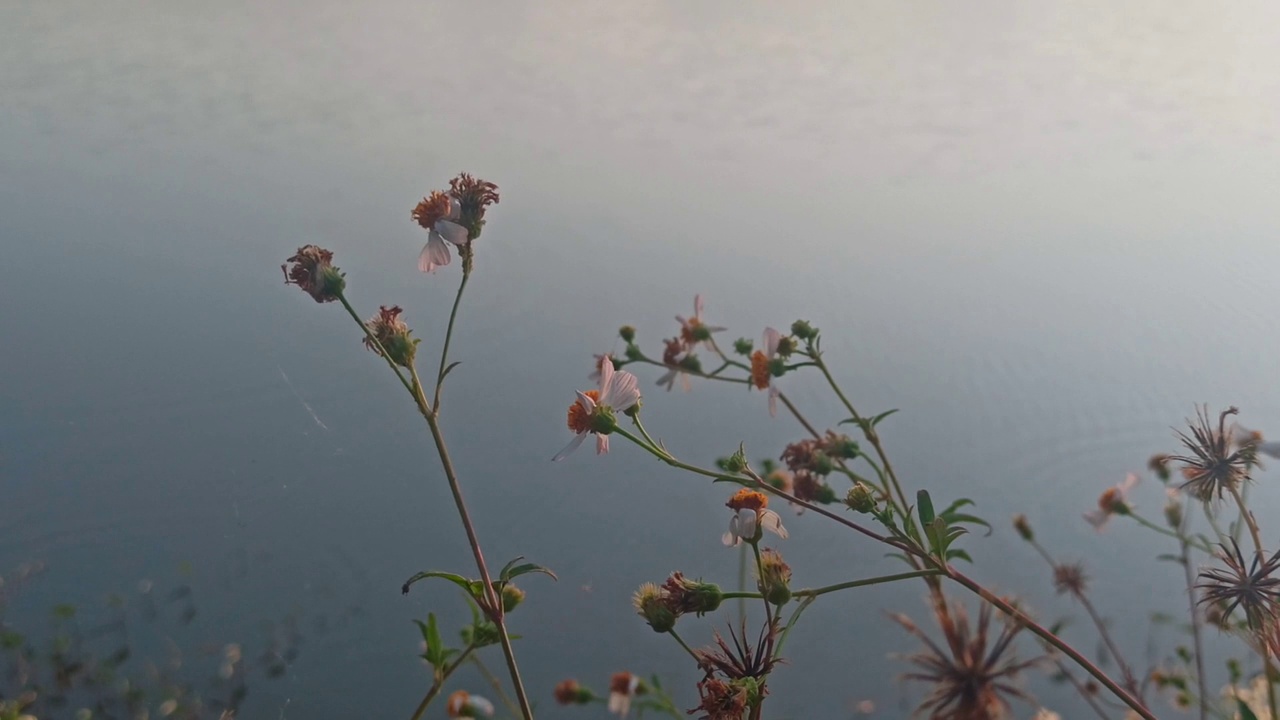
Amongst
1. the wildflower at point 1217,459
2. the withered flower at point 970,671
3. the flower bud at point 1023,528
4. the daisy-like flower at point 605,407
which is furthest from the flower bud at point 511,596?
the flower bud at point 1023,528

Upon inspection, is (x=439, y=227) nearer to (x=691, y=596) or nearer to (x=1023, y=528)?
(x=691, y=596)

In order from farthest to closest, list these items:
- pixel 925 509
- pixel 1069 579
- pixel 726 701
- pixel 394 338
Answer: pixel 1069 579
pixel 394 338
pixel 925 509
pixel 726 701

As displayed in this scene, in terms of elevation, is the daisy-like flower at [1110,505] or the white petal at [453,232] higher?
the white petal at [453,232]

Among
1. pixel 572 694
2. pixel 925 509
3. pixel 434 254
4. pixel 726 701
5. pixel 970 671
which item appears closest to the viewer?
pixel 970 671

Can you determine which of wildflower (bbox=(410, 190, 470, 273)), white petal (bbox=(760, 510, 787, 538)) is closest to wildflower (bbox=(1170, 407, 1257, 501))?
white petal (bbox=(760, 510, 787, 538))

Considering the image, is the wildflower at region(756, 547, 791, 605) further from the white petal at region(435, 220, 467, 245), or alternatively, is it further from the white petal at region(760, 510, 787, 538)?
the white petal at region(435, 220, 467, 245)

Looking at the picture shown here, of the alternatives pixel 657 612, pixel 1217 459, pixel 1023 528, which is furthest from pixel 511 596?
pixel 1023 528

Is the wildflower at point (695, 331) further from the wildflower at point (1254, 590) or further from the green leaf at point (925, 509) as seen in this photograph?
the wildflower at point (1254, 590)
